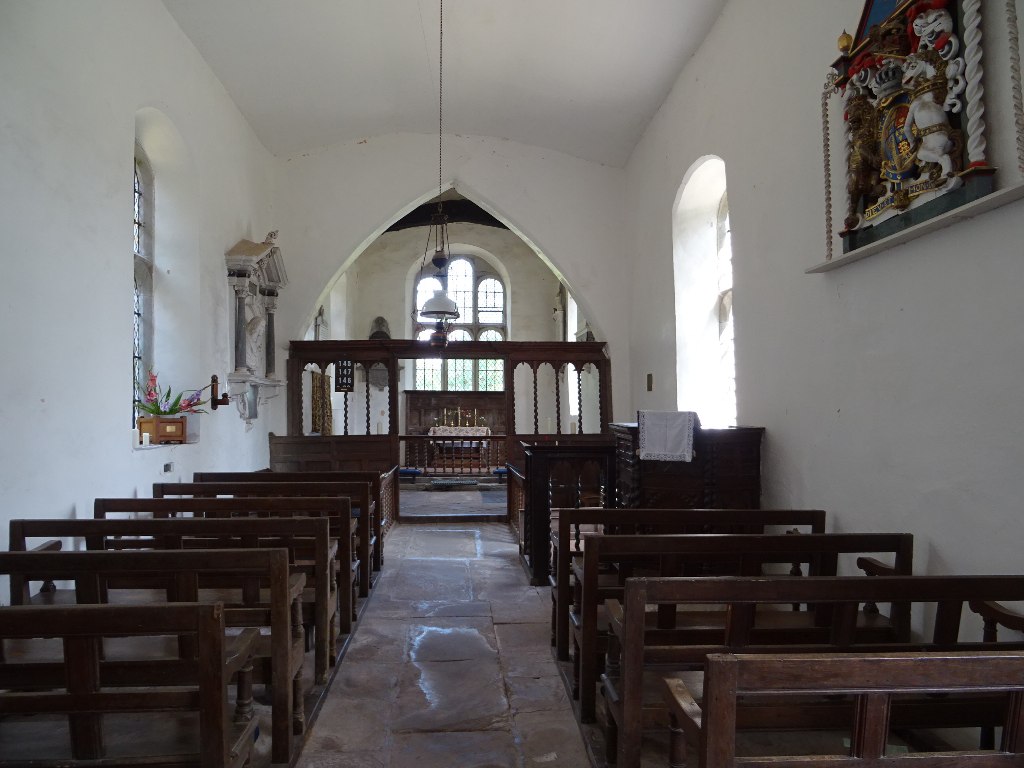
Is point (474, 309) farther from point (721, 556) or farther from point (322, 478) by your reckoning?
point (721, 556)

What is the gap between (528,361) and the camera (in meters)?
8.48

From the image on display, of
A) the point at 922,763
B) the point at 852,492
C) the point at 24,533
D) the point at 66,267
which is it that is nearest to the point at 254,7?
the point at 66,267

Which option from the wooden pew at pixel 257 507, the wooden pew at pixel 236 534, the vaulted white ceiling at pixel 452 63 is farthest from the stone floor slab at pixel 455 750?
the vaulted white ceiling at pixel 452 63

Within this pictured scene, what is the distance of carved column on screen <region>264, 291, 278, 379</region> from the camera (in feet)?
24.1

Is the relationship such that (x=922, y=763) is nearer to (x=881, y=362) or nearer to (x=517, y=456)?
(x=881, y=362)

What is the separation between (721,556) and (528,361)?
609 cm

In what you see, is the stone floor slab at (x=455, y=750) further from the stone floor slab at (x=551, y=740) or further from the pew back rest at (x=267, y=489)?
the pew back rest at (x=267, y=489)

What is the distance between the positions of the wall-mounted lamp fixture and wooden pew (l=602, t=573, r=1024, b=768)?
4116mm

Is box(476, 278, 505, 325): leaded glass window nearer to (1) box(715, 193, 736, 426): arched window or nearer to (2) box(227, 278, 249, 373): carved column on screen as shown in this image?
(2) box(227, 278, 249, 373): carved column on screen

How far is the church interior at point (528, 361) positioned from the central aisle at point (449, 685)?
0.03 m

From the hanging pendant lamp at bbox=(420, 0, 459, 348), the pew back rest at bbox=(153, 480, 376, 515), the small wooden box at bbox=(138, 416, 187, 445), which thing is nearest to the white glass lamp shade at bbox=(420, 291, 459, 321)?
the hanging pendant lamp at bbox=(420, 0, 459, 348)

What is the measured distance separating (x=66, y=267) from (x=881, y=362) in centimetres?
404

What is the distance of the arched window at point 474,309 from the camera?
597 inches

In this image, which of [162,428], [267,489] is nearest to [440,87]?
[162,428]
